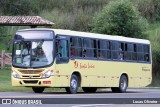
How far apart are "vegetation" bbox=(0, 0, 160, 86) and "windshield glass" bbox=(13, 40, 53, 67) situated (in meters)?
21.3

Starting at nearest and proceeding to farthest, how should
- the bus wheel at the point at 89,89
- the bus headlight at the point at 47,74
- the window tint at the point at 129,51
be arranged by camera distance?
1. the bus headlight at the point at 47,74
2. the bus wheel at the point at 89,89
3. the window tint at the point at 129,51

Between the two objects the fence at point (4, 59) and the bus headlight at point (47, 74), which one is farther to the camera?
the fence at point (4, 59)

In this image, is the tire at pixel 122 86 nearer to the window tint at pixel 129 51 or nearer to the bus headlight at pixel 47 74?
the window tint at pixel 129 51

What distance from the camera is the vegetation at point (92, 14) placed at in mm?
49719

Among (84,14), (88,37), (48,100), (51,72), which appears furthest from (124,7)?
(48,100)

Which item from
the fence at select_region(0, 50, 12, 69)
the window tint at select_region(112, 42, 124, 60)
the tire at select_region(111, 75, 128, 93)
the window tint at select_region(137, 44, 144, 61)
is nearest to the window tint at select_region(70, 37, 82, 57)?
the window tint at select_region(112, 42, 124, 60)

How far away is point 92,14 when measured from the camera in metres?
62.5

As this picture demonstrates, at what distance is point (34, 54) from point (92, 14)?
35161mm

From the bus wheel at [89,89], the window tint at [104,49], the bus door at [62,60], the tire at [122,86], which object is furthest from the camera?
the tire at [122,86]

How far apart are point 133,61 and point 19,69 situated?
896cm

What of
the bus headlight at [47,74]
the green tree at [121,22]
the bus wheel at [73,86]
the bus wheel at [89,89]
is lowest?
the bus wheel at [89,89]

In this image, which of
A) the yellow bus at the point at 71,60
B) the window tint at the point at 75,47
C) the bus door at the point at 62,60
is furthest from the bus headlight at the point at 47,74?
the window tint at the point at 75,47

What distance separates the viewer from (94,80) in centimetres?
3091

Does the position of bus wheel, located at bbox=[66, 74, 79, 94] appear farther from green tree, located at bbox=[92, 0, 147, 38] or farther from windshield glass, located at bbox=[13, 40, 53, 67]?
green tree, located at bbox=[92, 0, 147, 38]
